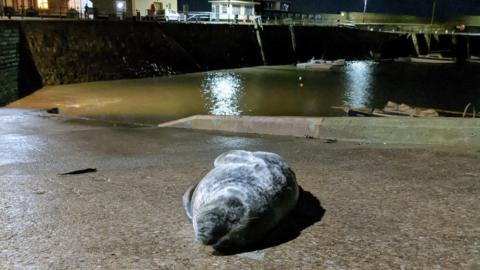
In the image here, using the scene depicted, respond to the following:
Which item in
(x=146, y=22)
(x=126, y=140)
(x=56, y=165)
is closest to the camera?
(x=56, y=165)

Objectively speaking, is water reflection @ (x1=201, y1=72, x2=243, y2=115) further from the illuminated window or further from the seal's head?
the seal's head

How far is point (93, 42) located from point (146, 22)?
5.03 m

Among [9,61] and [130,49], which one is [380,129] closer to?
[9,61]

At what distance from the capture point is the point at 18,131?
10.1 meters

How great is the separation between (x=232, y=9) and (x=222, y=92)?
90.4 ft

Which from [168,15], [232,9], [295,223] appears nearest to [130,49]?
[168,15]

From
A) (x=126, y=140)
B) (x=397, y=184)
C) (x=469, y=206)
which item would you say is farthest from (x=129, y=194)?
(x=126, y=140)

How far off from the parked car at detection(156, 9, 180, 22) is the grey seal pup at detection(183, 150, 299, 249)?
38.9m

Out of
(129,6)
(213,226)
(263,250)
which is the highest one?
(129,6)

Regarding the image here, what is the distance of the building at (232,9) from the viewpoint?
4934 cm

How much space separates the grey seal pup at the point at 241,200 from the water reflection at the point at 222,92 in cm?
1561

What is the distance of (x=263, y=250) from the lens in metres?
3.29

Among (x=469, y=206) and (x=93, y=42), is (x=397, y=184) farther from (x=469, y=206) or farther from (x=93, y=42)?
(x=93, y=42)

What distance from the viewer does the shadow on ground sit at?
332cm
